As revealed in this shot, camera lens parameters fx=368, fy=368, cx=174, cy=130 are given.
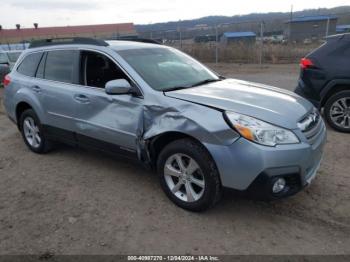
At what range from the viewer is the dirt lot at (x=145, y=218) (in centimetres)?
328

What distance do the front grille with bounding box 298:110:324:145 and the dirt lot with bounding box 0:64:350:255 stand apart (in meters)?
0.74

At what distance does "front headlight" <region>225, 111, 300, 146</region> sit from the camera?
330 centimetres

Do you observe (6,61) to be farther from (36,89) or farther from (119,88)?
(119,88)

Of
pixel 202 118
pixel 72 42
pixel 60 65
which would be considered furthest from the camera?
pixel 60 65

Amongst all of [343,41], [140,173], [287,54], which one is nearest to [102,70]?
[140,173]

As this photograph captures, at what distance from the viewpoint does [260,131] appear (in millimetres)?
3328

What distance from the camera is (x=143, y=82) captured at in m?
4.08

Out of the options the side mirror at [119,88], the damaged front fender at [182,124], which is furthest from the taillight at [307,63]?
the side mirror at [119,88]

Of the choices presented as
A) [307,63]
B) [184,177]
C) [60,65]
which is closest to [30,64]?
[60,65]

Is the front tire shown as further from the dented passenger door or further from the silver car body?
the dented passenger door

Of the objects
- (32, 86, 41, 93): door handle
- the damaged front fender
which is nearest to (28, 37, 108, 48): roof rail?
(32, 86, 41, 93): door handle

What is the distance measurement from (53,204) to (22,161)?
71.9 inches

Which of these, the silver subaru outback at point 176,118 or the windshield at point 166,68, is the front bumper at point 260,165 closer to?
the silver subaru outback at point 176,118

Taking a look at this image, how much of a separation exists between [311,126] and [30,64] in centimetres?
425
